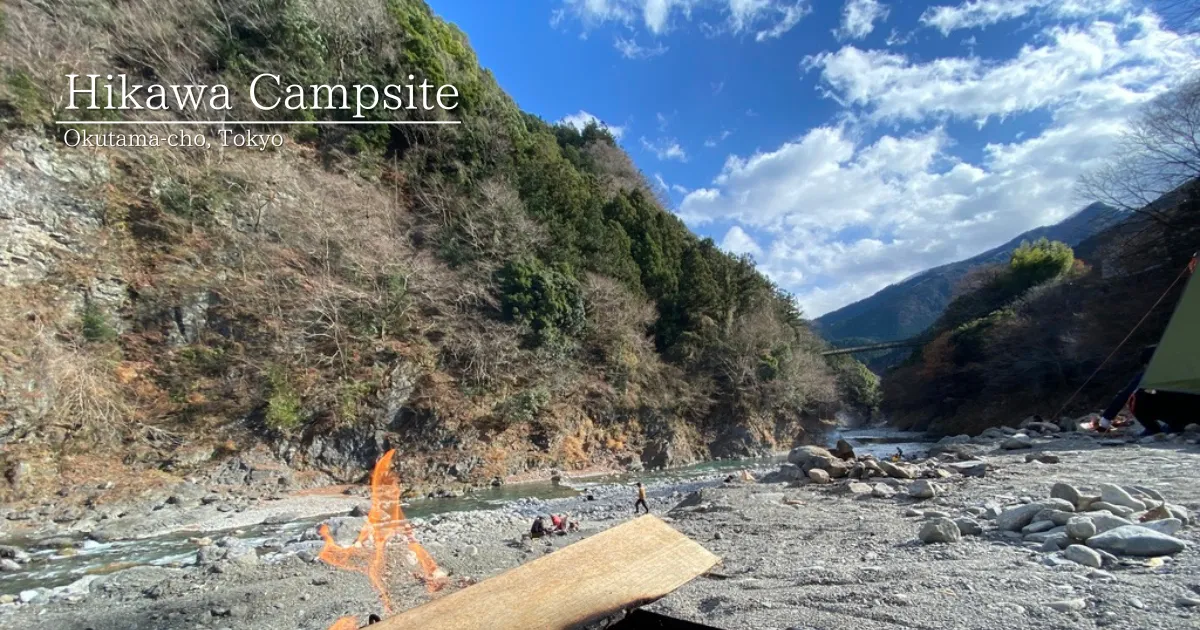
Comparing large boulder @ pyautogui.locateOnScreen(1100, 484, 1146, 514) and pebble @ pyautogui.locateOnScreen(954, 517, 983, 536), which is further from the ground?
large boulder @ pyautogui.locateOnScreen(1100, 484, 1146, 514)

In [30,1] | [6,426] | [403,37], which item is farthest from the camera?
[403,37]

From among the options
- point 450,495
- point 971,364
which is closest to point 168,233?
point 450,495

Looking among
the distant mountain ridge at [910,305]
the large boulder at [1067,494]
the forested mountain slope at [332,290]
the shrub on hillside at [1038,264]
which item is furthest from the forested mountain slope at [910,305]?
the large boulder at [1067,494]

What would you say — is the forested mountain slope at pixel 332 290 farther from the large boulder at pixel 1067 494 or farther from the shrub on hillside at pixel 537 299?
the large boulder at pixel 1067 494

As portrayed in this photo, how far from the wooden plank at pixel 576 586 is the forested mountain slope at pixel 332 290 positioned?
53.9ft

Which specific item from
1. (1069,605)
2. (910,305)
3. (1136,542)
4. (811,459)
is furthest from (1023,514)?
(910,305)

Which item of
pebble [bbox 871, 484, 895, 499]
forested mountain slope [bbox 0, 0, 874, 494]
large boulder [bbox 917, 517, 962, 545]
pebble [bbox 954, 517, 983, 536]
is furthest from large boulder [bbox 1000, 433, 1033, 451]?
forested mountain slope [bbox 0, 0, 874, 494]

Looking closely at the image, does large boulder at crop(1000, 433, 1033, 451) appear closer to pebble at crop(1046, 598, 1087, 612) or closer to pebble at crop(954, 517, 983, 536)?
pebble at crop(954, 517, 983, 536)

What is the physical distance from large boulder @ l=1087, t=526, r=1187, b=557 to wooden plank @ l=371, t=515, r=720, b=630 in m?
4.13

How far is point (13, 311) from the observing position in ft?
44.3

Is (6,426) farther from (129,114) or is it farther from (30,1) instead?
(30,1)

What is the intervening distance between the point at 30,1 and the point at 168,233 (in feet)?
33.0

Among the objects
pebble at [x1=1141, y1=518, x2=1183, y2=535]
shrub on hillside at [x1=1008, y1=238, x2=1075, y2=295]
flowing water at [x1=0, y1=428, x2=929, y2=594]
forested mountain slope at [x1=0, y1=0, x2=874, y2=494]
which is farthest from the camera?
shrub on hillside at [x1=1008, y1=238, x2=1075, y2=295]

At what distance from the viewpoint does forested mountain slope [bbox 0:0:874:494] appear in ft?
48.3
